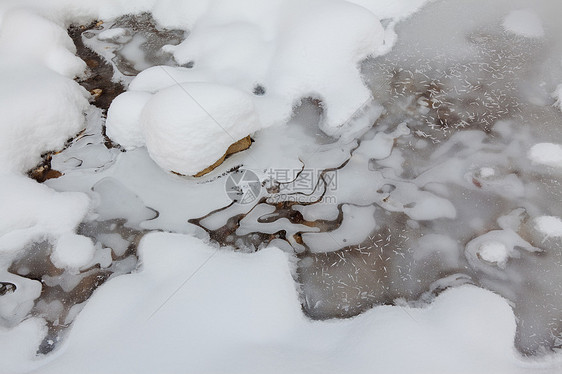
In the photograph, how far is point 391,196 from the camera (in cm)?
283

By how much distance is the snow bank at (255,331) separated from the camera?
207 cm

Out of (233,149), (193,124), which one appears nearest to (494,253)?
(233,149)

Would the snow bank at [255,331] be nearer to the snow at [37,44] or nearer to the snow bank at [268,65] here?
the snow bank at [268,65]

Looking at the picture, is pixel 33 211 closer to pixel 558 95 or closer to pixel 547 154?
pixel 547 154

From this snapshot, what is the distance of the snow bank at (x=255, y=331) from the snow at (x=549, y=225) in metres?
0.63

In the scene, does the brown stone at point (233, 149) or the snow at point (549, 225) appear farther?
the brown stone at point (233, 149)

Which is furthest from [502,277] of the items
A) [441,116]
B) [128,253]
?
[128,253]

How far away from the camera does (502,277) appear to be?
7.91ft

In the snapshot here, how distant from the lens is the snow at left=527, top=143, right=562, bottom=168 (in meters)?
2.87

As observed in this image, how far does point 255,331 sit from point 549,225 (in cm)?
201

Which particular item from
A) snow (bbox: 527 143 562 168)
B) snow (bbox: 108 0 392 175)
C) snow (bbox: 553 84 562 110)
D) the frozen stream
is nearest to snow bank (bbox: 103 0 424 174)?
snow (bbox: 108 0 392 175)

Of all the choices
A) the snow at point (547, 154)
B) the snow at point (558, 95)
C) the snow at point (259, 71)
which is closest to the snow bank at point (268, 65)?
the snow at point (259, 71)

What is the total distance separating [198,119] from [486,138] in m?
2.18

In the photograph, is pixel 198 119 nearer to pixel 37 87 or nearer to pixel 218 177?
pixel 218 177
